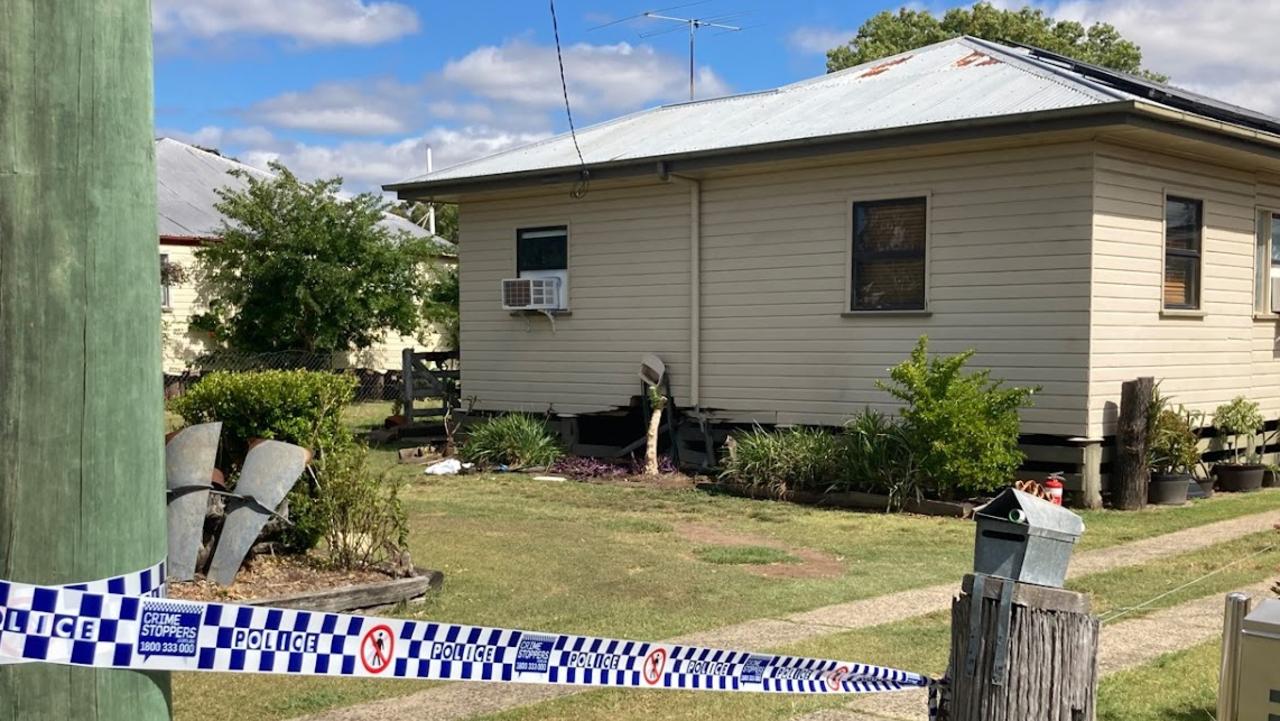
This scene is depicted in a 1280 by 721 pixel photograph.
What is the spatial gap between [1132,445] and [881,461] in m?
2.52

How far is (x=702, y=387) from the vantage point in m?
15.5

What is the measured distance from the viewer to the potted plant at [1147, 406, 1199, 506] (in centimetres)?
1296

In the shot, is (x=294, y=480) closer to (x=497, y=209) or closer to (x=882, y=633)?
(x=882, y=633)

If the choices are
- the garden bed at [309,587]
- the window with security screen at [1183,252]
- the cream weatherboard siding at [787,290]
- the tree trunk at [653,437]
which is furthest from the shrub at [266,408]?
the window with security screen at [1183,252]

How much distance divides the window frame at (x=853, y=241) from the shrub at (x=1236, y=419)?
3.94 metres

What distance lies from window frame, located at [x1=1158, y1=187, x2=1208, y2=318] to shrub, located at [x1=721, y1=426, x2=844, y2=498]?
13.0 ft

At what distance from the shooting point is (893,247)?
13812mm

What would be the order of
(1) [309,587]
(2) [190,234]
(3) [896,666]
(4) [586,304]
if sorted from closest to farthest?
(3) [896,666]
(1) [309,587]
(4) [586,304]
(2) [190,234]

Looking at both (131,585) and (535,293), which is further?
(535,293)

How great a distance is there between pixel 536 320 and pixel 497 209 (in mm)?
1763

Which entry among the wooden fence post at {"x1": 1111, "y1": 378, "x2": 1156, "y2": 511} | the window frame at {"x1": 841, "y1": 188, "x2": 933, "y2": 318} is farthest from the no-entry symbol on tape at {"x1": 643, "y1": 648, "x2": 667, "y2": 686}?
the window frame at {"x1": 841, "y1": 188, "x2": 933, "y2": 318}

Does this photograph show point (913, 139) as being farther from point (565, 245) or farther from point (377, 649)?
point (377, 649)

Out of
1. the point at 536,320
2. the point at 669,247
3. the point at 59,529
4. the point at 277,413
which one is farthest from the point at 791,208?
the point at 59,529

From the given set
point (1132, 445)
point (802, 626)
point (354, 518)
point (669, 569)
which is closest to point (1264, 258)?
point (1132, 445)
